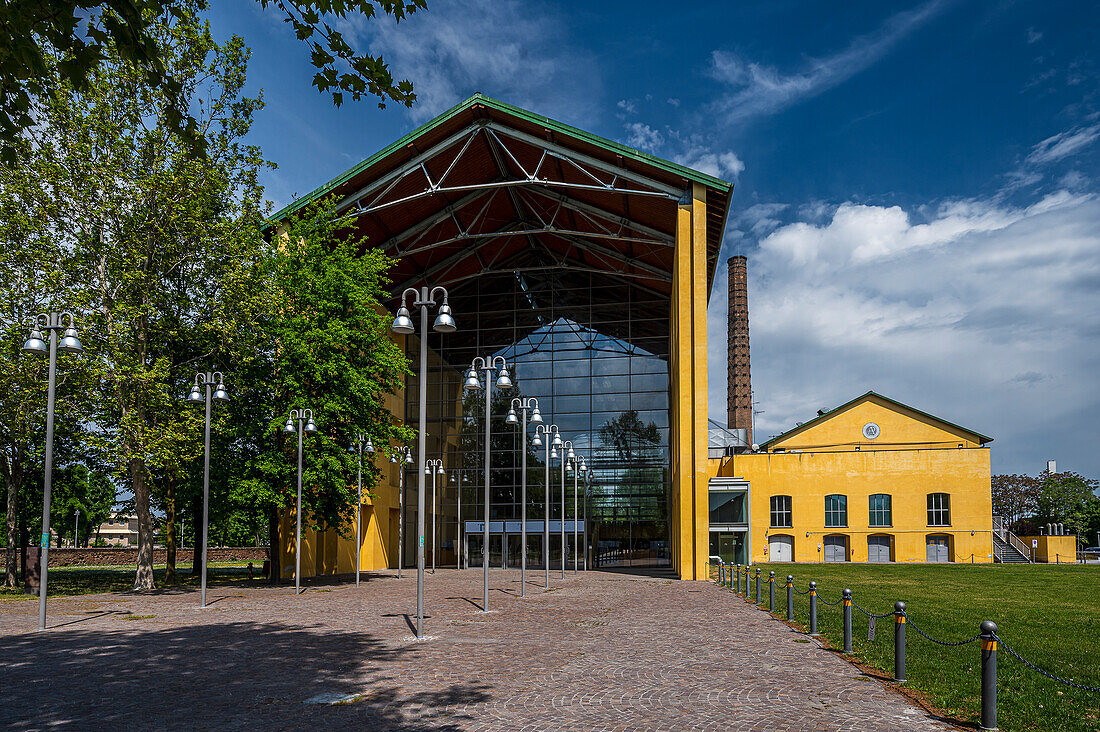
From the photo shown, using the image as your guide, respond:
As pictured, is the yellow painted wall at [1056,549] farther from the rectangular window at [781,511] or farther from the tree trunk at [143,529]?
Result: the tree trunk at [143,529]

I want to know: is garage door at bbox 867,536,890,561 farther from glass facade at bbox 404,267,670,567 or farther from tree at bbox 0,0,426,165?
tree at bbox 0,0,426,165

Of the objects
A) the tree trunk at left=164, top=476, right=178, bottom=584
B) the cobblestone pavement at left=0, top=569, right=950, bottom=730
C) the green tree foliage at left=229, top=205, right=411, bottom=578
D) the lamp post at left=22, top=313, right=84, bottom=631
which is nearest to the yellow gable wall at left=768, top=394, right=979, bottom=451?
the green tree foliage at left=229, top=205, right=411, bottom=578

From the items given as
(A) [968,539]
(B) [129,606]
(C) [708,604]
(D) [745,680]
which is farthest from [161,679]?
(A) [968,539]

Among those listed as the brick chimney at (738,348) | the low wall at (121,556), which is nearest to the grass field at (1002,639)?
the brick chimney at (738,348)

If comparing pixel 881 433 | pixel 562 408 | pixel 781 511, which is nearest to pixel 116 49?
pixel 562 408

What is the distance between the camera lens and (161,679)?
11.0m

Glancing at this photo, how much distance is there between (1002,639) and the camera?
1538 centimetres

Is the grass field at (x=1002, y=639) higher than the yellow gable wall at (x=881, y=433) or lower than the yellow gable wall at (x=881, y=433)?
lower

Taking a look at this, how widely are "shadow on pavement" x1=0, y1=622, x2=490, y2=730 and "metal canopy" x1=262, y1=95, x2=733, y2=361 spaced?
24.1 m

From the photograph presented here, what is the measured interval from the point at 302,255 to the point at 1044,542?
59201 millimetres

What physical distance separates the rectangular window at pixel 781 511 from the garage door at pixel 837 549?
296cm

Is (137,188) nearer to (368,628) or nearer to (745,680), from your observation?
(368,628)

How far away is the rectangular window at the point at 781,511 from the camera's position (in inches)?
2349

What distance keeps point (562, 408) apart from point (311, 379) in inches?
755
